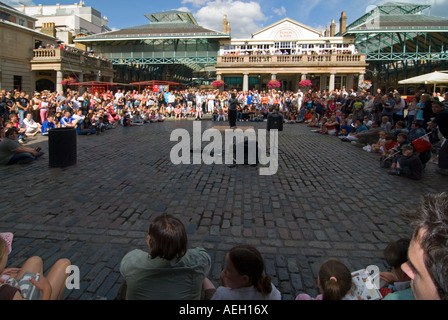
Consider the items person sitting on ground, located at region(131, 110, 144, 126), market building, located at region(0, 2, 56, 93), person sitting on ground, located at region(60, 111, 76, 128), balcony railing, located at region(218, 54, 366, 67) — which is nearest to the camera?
person sitting on ground, located at region(60, 111, 76, 128)

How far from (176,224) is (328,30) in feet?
193

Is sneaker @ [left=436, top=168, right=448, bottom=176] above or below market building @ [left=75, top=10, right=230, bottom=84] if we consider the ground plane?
below

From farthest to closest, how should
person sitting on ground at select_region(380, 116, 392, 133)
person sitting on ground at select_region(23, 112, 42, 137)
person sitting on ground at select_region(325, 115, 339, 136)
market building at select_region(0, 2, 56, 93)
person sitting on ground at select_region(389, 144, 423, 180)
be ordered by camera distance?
1. market building at select_region(0, 2, 56, 93)
2. person sitting on ground at select_region(325, 115, 339, 136)
3. person sitting on ground at select_region(23, 112, 42, 137)
4. person sitting on ground at select_region(380, 116, 392, 133)
5. person sitting on ground at select_region(389, 144, 423, 180)

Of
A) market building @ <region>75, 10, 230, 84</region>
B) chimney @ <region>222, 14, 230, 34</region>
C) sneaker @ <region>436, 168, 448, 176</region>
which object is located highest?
chimney @ <region>222, 14, 230, 34</region>

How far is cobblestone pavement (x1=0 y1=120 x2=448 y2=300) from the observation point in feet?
11.7

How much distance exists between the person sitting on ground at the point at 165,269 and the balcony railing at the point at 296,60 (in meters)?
35.3

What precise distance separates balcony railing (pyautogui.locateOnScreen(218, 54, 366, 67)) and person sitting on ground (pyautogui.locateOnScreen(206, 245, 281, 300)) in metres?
35.5

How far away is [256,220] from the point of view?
4.68 meters

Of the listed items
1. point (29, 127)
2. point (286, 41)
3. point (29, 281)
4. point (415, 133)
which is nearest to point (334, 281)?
point (29, 281)

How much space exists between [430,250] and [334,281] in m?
0.81

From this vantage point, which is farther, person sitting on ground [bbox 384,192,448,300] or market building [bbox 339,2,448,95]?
market building [bbox 339,2,448,95]

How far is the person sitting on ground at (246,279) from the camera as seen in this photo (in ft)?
6.73

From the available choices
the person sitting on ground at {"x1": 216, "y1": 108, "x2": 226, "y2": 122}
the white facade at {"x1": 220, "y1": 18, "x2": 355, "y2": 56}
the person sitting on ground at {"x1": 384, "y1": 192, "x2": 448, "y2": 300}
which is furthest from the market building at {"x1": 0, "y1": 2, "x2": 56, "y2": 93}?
the person sitting on ground at {"x1": 384, "y1": 192, "x2": 448, "y2": 300}

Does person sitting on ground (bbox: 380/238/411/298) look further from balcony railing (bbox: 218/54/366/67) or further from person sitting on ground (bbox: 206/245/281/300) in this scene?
balcony railing (bbox: 218/54/366/67)
